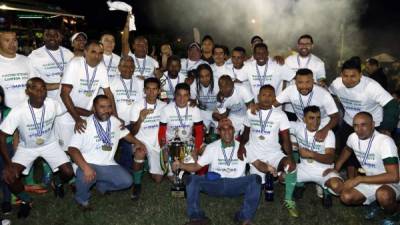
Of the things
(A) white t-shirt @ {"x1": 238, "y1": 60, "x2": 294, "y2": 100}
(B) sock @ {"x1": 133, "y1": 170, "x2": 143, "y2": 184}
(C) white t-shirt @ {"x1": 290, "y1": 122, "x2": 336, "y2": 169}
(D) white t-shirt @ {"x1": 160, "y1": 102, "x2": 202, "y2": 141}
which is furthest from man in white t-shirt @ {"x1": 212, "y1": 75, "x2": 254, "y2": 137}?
(B) sock @ {"x1": 133, "y1": 170, "x2": 143, "y2": 184}

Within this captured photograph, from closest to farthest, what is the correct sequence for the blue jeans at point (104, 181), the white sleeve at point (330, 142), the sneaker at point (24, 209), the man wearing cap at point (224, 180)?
1. the man wearing cap at point (224, 180)
2. the sneaker at point (24, 209)
3. the blue jeans at point (104, 181)
4. the white sleeve at point (330, 142)

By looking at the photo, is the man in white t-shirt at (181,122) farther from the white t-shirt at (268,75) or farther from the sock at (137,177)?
the white t-shirt at (268,75)

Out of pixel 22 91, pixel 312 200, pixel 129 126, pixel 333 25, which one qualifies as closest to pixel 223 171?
pixel 312 200

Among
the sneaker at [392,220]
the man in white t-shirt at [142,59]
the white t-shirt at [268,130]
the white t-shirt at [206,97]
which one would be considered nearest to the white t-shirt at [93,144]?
the man in white t-shirt at [142,59]

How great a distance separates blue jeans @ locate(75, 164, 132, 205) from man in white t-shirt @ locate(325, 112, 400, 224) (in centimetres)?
327

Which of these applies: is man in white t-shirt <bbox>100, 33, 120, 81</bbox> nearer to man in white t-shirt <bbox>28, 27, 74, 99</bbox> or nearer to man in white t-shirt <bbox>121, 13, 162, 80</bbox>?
man in white t-shirt <bbox>121, 13, 162, 80</bbox>

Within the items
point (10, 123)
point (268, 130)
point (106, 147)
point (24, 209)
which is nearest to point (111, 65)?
point (106, 147)

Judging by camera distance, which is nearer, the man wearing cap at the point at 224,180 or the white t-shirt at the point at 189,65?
the man wearing cap at the point at 224,180

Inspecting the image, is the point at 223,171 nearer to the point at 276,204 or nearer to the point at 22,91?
the point at 276,204

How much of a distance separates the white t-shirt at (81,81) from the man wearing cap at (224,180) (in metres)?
1.96

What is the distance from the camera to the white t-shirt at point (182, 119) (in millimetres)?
6758

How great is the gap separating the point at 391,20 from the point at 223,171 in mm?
34858

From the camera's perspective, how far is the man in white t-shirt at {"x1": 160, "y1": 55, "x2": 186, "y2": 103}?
24.4 feet

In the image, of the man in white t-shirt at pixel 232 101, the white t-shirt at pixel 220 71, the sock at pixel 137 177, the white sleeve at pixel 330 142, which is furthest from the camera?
the white t-shirt at pixel 220 71
